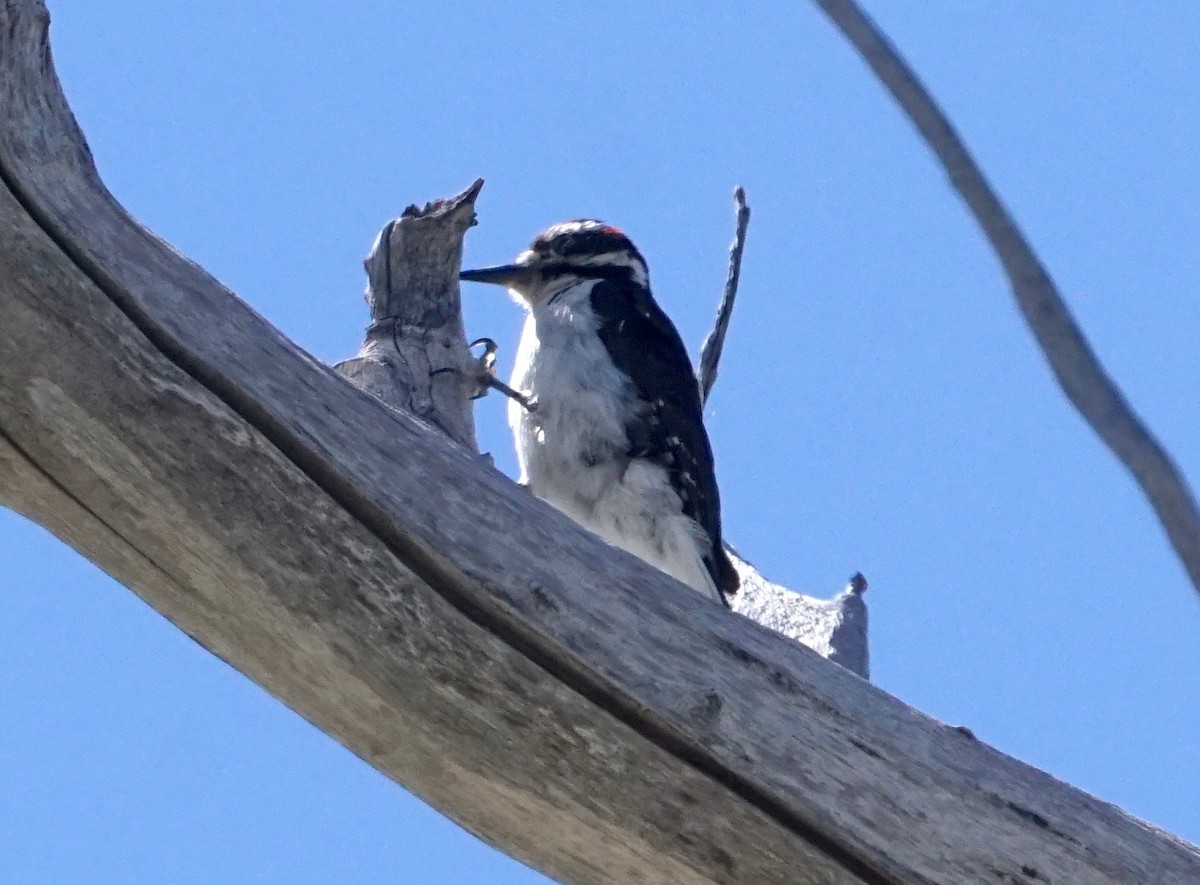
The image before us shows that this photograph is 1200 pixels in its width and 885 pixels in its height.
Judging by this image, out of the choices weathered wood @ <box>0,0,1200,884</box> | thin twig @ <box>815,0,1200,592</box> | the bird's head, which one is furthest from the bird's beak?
thin twig @ <box>815,0,1200,592</box>

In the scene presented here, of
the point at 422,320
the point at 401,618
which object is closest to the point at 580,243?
the point at 422,320

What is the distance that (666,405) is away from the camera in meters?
5.09

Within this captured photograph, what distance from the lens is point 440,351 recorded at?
13.1 feet

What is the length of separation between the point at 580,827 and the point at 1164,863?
3.13 feet

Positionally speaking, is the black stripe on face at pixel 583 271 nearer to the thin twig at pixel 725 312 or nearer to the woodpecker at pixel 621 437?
the woodpecker at pixel 621 437

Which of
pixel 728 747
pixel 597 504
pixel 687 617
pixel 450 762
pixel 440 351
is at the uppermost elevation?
pixel 597 504

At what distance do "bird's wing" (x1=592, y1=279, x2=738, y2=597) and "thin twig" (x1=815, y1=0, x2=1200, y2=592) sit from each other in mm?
3290

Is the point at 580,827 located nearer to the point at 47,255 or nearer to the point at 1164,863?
the point at 1164,863

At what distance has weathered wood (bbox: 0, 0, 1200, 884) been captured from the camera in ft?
8.79

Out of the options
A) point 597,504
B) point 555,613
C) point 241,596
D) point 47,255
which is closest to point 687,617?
point 555,613

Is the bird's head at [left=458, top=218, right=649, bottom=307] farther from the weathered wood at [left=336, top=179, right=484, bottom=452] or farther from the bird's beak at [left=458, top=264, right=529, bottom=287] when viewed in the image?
the weathered wood at [left=336, top=179, right=484, bottom=452]

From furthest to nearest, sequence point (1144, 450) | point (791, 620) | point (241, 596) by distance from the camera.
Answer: point (791, 620)
point (241, 596)
point (1144, 450)

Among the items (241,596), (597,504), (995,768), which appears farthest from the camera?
(597,504)

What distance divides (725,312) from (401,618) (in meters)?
2.03
